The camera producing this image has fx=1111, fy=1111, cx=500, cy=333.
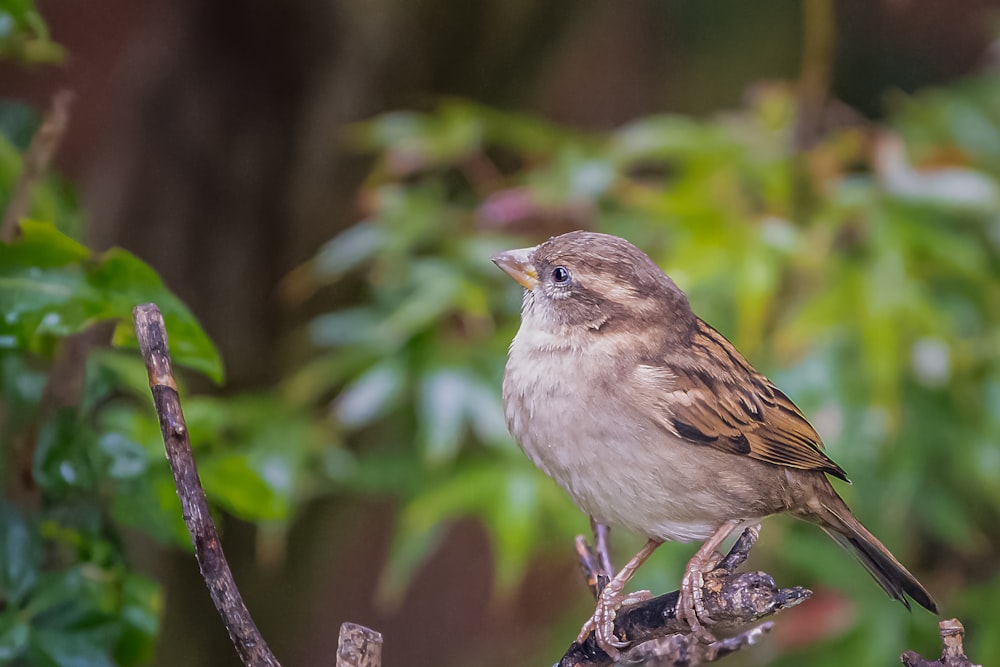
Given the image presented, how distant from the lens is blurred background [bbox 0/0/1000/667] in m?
2.81

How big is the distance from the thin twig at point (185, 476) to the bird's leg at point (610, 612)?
18.9 inches

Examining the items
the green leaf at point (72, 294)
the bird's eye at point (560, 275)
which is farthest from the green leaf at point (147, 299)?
the bird's eye at point (560, 275)

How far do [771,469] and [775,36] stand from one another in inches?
157

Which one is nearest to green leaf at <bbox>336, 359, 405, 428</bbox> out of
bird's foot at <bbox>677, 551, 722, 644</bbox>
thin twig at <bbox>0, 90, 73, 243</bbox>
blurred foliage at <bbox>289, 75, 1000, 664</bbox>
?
blurred foliage at <bbox>289, 75, 1000, 664</bbox>

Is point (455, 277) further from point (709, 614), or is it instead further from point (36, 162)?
point (709, 614)

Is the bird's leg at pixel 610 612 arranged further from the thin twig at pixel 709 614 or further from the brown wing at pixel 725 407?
the brown wing at pixel 725 407

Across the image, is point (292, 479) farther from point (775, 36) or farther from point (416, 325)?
point (775, 36)

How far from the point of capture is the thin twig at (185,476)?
50.3 inches

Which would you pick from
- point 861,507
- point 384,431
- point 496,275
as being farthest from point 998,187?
point 384,431

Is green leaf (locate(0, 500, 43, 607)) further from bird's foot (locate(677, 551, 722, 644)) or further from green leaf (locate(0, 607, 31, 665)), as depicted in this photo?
bird's foot (locate(677, 551, 722, 644))

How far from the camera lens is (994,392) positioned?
2.87m

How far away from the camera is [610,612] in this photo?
5.11 ft

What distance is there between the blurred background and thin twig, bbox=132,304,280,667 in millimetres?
531

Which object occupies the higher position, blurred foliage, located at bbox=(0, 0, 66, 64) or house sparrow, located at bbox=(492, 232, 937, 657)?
blurred foliage, located at bbox=(0, 0, 66, 64)
